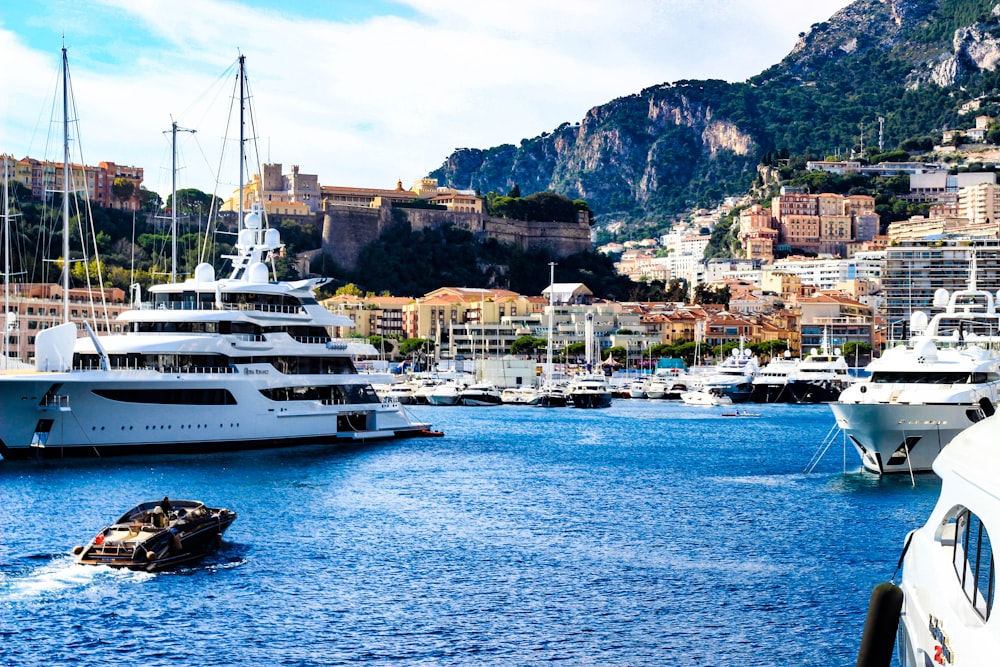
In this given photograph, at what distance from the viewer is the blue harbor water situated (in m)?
20.1

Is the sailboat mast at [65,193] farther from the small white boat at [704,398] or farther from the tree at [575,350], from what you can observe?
the tree at [575,350]

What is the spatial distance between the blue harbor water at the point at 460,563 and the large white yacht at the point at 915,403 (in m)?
1.04

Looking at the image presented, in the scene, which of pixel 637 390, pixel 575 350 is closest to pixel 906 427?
pixel 637 390

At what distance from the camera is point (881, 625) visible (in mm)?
10273

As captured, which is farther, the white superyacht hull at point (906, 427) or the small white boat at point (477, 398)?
the small white boat at point (477, 398)

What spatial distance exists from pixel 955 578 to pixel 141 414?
34.7 m

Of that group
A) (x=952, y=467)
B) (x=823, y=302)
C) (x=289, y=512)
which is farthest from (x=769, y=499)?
(x=823, y=302)

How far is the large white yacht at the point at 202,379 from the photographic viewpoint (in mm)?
40531

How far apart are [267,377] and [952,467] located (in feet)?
121

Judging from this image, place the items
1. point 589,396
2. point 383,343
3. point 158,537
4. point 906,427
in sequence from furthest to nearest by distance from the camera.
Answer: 1. point 383,343
2. point 589,396
3. point 906,427
4. point 158,537

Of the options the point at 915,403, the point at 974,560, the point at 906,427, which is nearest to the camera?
the point at 974,560

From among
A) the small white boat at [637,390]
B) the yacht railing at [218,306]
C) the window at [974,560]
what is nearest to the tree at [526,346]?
the small white boat at [637,390]

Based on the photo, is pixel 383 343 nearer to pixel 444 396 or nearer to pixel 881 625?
pixel 444 396

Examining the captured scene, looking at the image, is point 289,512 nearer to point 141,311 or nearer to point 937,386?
point 141,311
